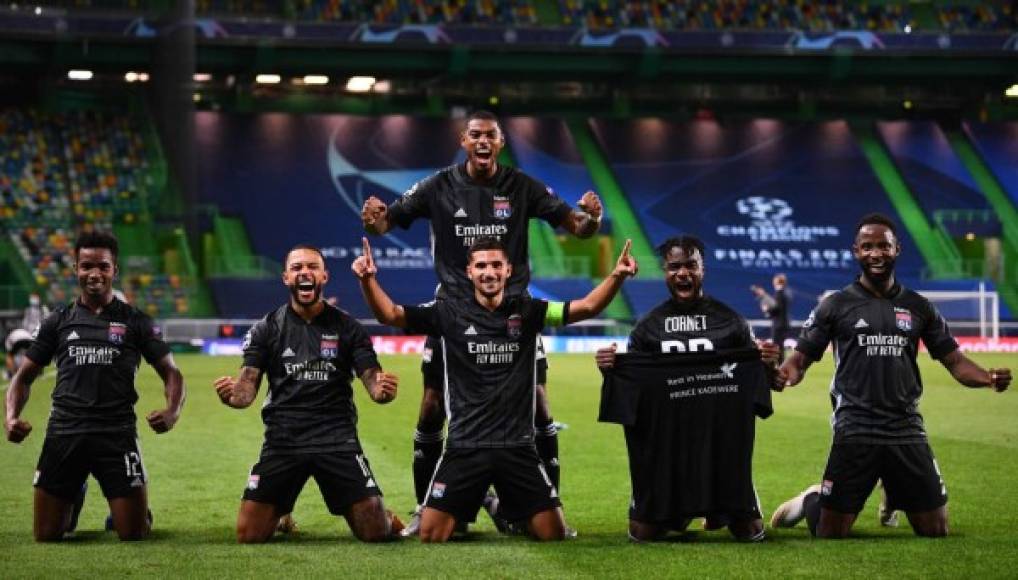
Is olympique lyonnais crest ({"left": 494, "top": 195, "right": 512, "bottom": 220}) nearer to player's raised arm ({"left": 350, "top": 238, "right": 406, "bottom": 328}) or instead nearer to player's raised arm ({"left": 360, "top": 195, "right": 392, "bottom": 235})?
player's raised arm ({"left": 360, "top": 195, "right": 392, "bottom": 235})

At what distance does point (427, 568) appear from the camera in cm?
846

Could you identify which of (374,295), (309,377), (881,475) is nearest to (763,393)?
(881,475)

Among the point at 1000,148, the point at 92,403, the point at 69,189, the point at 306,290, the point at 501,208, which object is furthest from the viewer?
the point at 1000,148

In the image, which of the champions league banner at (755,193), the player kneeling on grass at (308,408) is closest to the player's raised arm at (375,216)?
the player kneeling on grass at (308,408)

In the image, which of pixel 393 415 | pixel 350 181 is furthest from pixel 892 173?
pixel 393 415

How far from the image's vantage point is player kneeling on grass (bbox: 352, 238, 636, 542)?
9648 millimetres

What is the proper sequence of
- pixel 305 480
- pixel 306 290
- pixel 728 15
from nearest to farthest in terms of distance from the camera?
pixel 305 480 → pixel 306 290 → pixel 728 15

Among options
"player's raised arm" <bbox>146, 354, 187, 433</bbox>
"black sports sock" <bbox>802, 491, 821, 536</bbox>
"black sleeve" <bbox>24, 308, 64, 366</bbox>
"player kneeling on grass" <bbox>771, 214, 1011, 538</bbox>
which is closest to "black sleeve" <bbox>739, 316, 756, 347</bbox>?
"player kneeling on grass" <bbox>771, 214, 1011, 538</bbox>

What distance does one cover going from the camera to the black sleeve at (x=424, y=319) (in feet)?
32.3

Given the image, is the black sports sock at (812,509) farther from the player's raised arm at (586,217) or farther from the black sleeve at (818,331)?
the player's raised arm at (586,217)

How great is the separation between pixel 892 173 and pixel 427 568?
2012 inches

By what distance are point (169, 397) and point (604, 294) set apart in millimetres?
2887

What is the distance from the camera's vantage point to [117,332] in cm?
1015

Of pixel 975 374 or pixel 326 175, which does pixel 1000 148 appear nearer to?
pixel 326 175
